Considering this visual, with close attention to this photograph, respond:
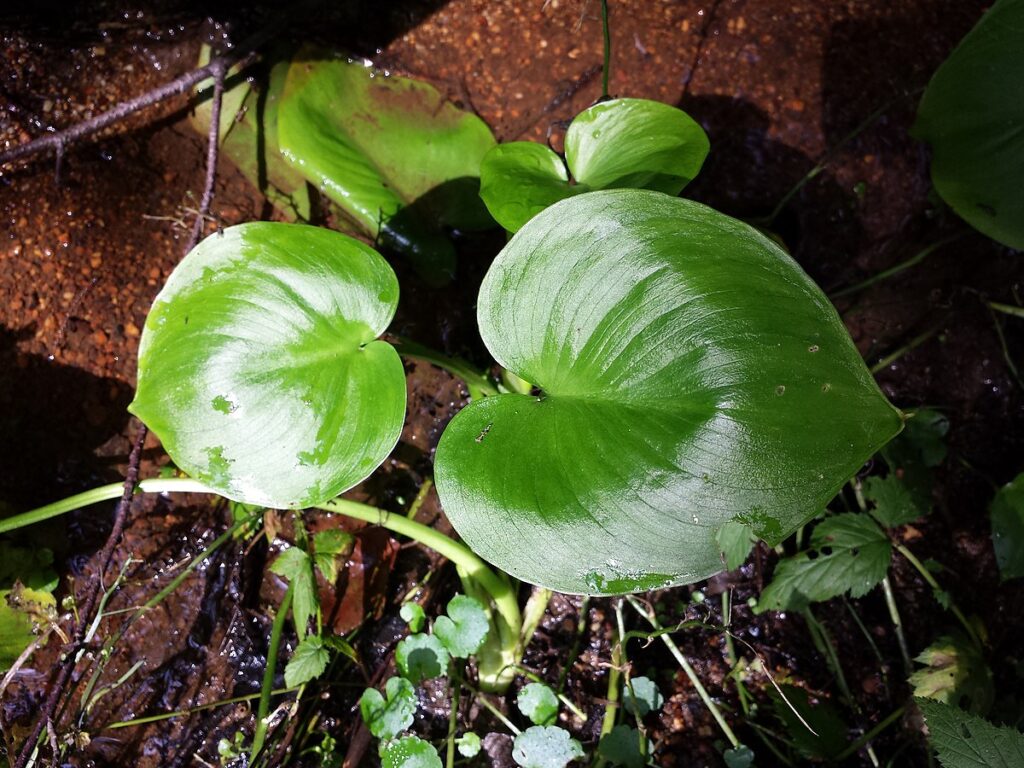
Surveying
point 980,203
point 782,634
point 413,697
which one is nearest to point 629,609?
point 782,634

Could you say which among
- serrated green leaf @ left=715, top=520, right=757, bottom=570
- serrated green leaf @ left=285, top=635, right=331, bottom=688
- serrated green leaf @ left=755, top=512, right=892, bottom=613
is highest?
serrated green leaf @ left=715, top=520, right=757, bottom=570

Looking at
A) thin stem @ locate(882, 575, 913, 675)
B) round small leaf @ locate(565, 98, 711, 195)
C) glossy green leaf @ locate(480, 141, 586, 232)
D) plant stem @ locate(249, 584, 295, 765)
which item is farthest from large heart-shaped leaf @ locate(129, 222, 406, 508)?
thin stem @ locate(882, 575, 913, 675)

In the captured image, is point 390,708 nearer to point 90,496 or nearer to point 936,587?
point 90,496

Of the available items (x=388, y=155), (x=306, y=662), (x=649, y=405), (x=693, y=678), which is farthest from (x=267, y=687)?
(x=388, y=155)

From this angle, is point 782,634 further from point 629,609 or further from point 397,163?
point 397,163

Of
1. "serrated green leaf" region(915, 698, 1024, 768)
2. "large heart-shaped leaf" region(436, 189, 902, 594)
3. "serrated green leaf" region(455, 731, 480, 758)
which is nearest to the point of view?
"large heart-shaped leaf" region(436, 189, 902, 594)

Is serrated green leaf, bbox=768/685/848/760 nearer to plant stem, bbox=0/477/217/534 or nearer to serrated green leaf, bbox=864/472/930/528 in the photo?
serrated green leaf, bbox=864/472/930/528

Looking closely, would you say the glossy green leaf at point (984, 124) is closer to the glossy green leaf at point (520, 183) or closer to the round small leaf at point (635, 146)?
the round small leaf at point (635, 146)
